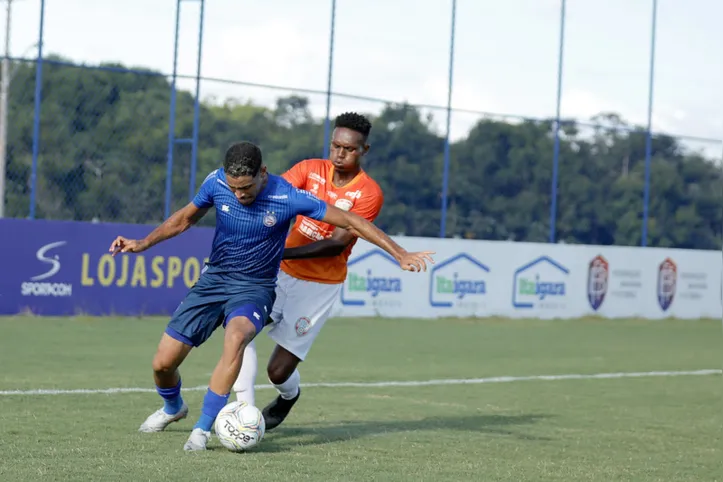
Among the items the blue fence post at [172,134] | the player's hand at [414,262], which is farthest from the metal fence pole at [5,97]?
the player's hand at [414,262]

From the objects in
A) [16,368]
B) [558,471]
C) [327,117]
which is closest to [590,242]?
[327,117]

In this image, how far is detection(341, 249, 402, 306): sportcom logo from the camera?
20797 millimetres

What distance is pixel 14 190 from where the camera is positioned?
20.9 meters

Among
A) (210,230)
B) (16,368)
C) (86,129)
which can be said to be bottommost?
(16,368)

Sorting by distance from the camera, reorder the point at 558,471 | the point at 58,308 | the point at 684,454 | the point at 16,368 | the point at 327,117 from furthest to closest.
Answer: the point at 327,117 → the point at 58,308 → the point at 16,368 → the point at 684,454 → the point at 558,471

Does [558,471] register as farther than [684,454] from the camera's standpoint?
No

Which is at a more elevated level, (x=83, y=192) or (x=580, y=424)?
(x=83, y=192)

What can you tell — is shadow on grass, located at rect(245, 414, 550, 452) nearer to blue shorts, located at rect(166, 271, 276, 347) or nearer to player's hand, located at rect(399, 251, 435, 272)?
blue shorts, located at rect(166, 271, 276, 347)

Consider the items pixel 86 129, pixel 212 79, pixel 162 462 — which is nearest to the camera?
pixel 162 462

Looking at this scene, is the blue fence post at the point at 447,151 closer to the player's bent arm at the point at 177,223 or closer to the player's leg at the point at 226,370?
the player's bent arm at the point at 177,223

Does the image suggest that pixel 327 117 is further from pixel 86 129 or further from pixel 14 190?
pixel 86 129

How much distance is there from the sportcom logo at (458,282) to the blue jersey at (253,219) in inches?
560

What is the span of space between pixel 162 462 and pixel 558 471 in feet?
7.73

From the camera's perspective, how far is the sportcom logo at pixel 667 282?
25484 millimetres
